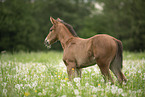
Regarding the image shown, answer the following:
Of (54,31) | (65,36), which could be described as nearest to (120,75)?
(65,36)

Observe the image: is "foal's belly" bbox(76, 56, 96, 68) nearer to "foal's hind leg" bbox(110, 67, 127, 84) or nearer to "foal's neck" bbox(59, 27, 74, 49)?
"foal's hind leg" bbox(110, 67, 127, 84)


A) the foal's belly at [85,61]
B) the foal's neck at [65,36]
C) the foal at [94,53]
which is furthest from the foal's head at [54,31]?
the foal's belly at [85,61]

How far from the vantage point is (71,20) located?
1446 inches

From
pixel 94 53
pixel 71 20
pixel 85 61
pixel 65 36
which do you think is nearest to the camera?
pixel 94 53

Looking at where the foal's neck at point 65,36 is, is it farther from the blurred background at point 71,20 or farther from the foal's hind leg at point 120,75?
the blurred background at point 71,20

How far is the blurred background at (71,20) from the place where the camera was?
27.8 m

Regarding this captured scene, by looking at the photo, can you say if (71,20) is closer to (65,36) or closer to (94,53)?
(65,36)

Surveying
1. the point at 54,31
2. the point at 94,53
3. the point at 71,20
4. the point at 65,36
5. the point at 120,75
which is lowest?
the point at 120,75

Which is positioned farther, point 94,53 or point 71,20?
point 71,20

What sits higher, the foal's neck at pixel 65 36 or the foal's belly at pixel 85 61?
the foal's neck at pixel 65 36

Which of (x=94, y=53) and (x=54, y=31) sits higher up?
(x=54, y=31)

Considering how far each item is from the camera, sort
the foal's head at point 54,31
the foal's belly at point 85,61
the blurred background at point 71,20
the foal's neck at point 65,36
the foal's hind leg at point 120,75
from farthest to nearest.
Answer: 1. the blurred background at point 71,20
2. the foal's head at point 54,31
3. the foal's neck at point 65,36
4. the foal's belly at point 85,61
5. the foal's hind leg at point 120,75

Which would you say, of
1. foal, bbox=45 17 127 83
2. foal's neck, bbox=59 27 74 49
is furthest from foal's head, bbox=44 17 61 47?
foal's neck, bbox=59 27 74 49

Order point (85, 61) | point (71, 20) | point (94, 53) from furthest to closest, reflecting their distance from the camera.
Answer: point (71, 20) < point (85, 61) < point (94, 53)
